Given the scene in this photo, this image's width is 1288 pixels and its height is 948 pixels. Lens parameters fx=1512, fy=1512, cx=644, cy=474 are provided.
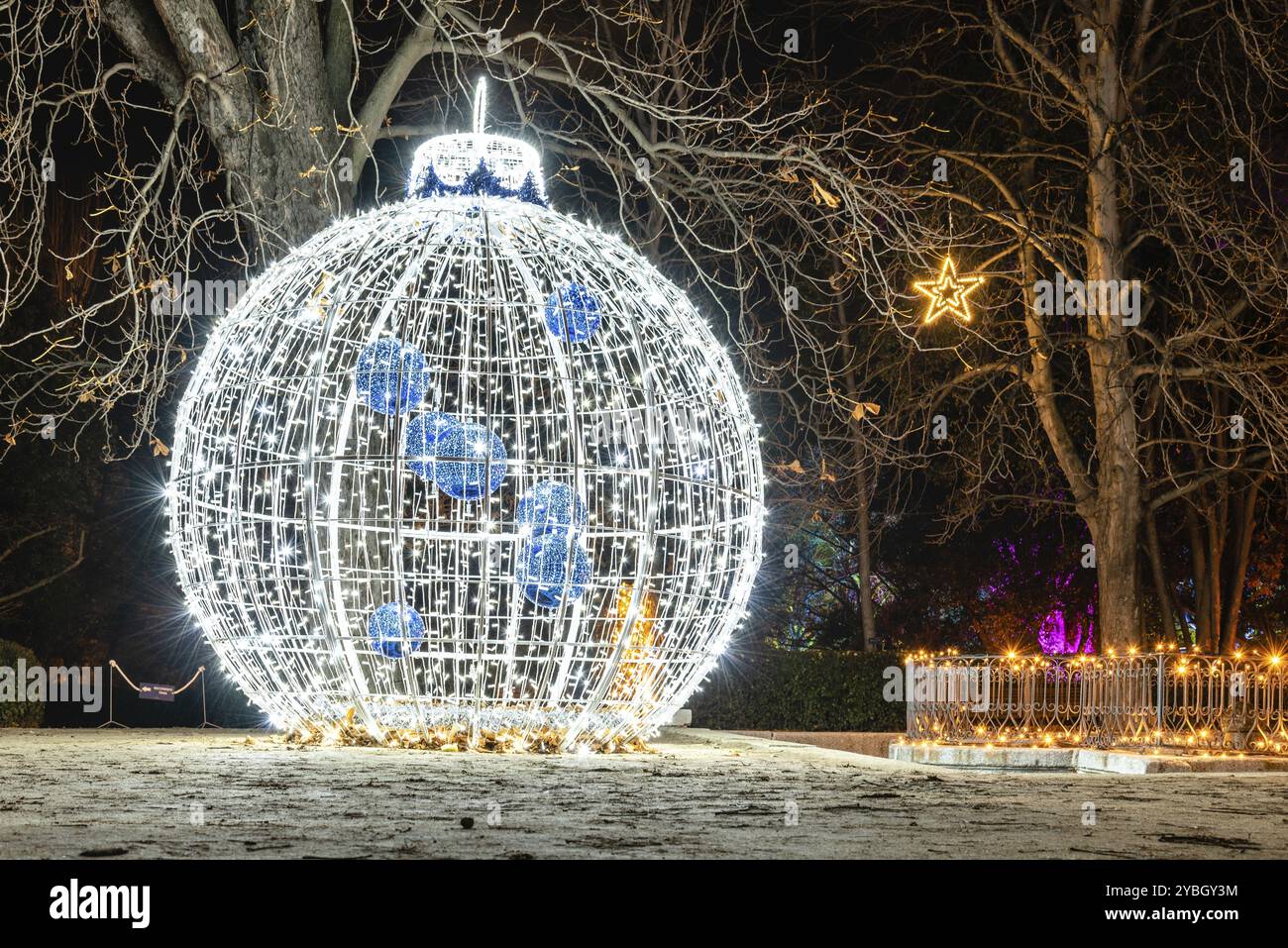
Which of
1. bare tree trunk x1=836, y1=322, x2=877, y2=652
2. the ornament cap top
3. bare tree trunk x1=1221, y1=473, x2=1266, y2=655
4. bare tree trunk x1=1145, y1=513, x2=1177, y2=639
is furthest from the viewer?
bare tree trunk x1=836, y1=322, x2=877, y2=652

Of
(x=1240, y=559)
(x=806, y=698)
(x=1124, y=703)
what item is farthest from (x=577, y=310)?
(x=1240, y=559)

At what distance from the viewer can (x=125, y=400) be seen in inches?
760

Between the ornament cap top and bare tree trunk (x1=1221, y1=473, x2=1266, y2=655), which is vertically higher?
the ornament cap top

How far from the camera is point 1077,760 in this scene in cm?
1334

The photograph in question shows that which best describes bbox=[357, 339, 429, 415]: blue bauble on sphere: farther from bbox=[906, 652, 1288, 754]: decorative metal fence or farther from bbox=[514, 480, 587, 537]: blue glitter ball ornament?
bbox=[906, 652, 1288, 754]: decorative metal fence

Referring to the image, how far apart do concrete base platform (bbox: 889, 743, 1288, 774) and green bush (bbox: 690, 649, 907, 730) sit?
153 inches

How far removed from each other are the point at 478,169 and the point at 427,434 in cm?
159

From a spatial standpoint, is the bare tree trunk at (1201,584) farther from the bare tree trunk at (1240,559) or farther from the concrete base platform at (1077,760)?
the concrete base platform at (1077,760)

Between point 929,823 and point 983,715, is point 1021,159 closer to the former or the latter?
point 983,715

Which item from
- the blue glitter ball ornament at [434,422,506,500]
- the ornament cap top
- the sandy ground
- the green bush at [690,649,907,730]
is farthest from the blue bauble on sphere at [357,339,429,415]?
the green bush at [690,649,907,730]

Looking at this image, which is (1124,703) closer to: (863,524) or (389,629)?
(389,629)

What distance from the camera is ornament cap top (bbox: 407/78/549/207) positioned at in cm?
871

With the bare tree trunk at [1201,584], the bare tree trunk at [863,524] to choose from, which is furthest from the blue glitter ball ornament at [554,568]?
the bare tree trunk at [1201,584]

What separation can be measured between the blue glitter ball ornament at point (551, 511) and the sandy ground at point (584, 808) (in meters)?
1.22
